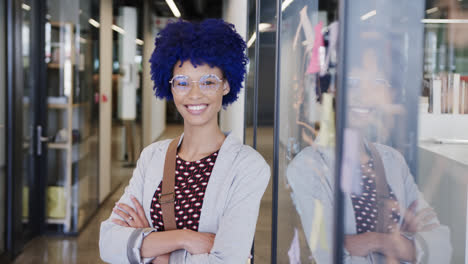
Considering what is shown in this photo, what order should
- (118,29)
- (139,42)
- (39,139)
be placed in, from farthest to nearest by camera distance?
(139,42), (118,29), (39,139)

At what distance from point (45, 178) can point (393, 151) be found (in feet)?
14.9

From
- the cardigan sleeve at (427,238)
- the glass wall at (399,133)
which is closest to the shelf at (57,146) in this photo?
the glass wall at (399,133)

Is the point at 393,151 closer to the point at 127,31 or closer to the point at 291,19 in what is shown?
the point at 291,19

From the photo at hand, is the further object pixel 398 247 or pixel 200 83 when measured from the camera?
pixel 200 83

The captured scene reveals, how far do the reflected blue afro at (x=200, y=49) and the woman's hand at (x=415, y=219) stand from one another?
805 millimetres

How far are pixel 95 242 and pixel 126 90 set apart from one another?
490 cm

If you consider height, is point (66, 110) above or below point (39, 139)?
above

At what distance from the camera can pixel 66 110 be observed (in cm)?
506

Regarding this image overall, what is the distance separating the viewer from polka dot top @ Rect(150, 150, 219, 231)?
64.2 inches

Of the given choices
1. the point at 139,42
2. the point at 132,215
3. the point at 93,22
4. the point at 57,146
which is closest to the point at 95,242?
the point at 57,146

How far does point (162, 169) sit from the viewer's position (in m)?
1.71

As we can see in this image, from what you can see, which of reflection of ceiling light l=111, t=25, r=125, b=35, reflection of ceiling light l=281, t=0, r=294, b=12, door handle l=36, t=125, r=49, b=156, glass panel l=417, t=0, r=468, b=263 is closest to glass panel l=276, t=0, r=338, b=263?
reflection of ceiling light l=281, t=0, r=294, b=12

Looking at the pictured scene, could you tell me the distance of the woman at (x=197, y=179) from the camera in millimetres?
1572

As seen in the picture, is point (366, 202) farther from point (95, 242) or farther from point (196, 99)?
point (95, 242)
